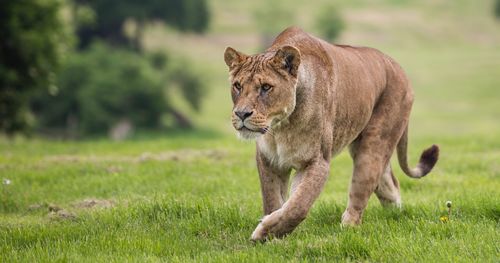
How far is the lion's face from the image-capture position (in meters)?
6.89

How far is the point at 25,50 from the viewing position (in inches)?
963

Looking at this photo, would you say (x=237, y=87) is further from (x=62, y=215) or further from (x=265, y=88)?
(x=62, y=215)

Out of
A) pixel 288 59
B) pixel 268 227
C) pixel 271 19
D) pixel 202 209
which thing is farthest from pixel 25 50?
pixel 271 19

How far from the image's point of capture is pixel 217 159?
15.2 metres

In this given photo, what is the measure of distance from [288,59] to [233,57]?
528 millimetres

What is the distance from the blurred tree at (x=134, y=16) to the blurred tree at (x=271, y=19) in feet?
94.8

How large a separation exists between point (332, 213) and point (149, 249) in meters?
2.61

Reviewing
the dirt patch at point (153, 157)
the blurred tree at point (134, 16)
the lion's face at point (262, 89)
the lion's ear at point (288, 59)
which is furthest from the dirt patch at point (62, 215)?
the blurred tree at point (134, 16)

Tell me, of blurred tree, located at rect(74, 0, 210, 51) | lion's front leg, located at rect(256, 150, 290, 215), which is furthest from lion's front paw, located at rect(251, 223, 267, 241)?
blurred tree, located at rect(74, 0, 210, 51)

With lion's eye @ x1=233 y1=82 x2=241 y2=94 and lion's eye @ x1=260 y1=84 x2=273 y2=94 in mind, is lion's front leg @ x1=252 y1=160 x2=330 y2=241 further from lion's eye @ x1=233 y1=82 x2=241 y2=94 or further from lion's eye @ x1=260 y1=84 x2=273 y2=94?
lion's eye @ x1=233 y1=82 x2=241 y2=94

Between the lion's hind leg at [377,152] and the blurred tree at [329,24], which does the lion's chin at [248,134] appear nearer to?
the lion's hind leg at [377,152]

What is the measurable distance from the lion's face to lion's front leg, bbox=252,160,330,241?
615 millimetres

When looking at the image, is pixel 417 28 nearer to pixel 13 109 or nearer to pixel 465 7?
pixel 465 7

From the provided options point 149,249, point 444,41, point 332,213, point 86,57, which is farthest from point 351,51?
point 444,41
